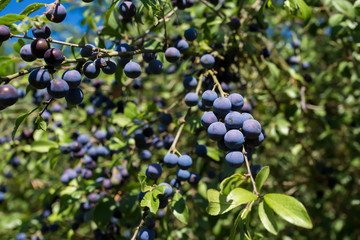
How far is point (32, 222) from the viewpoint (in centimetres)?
226

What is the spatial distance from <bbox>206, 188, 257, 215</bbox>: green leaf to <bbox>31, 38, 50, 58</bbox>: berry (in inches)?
33.3

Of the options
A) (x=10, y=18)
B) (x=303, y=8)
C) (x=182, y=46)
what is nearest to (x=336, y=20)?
(x=303, y=8)

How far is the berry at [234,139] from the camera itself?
113 cm

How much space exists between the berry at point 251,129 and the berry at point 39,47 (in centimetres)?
82

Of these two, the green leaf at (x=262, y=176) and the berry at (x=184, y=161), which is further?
the berry at (x=184, y=161)

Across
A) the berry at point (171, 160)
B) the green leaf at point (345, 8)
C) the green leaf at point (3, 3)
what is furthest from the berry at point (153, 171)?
the green leaf at point (345, 8)

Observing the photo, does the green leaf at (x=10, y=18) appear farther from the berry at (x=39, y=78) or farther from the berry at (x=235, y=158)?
the berry at (x=235, y=158)

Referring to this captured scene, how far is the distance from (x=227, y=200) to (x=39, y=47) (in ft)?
2.90

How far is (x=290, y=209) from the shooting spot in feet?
3.27

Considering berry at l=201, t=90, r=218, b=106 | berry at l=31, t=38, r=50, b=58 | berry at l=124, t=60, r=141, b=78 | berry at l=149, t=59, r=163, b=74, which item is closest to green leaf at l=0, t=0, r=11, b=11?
berry at l=31, t=38, r=50, b=58

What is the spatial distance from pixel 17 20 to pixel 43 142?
118 centimetres

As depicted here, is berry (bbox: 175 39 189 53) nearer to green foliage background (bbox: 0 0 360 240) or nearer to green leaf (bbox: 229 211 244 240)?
green foliage background (bbox: 0 0 360 240)

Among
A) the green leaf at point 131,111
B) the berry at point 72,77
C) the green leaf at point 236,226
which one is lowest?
the green leaf at point 131,111

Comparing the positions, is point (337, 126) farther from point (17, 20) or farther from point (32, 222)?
point (32, 222)
